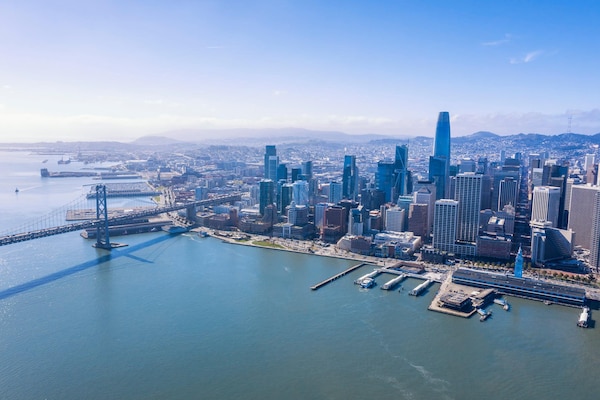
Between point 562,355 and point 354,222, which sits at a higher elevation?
point 354,222

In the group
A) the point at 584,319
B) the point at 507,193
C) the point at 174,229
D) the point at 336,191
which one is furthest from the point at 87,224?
the point at 507,193

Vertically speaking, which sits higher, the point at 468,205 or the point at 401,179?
the point at 401,179

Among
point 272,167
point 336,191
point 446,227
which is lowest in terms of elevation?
point 446,227

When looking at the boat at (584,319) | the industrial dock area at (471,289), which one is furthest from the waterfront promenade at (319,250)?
the boat at (584,319)

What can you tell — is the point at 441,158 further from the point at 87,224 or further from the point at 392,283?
the point at 87,224

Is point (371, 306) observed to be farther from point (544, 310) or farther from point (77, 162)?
point (77, 162)

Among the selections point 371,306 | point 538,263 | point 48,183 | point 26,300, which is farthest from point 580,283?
point 48,183
